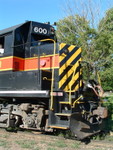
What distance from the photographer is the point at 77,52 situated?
7699 millimetres

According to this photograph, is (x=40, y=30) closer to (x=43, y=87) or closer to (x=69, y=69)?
(x=69, y=69)

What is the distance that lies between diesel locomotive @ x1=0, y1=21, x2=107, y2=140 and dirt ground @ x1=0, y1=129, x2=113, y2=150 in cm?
31

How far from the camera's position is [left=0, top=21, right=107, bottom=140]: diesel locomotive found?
6605 millimetres

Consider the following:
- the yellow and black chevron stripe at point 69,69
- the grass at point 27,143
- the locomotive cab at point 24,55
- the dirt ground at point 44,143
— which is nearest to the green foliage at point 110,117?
the dirt ground at point 44,143

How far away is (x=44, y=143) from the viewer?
6238 mm

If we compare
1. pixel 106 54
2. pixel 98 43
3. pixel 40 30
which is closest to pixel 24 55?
pixel 40 30

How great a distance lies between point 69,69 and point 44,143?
99.0 inches

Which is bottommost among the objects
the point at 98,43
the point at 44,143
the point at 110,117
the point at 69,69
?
the point at 44,143

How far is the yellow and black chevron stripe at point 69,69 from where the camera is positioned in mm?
7094

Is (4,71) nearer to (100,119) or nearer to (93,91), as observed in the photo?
(93,91)

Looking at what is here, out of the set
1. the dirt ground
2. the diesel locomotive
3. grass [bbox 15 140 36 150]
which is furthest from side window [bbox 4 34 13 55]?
grass [bbox 15 140 36 150]

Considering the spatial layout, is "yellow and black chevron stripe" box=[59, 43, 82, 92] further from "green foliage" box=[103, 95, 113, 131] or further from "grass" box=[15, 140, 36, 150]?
"grass" box=[15, 140, 36, 150]

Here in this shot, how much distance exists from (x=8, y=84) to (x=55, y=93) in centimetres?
182

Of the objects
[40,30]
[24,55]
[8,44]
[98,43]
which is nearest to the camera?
[8,44]
